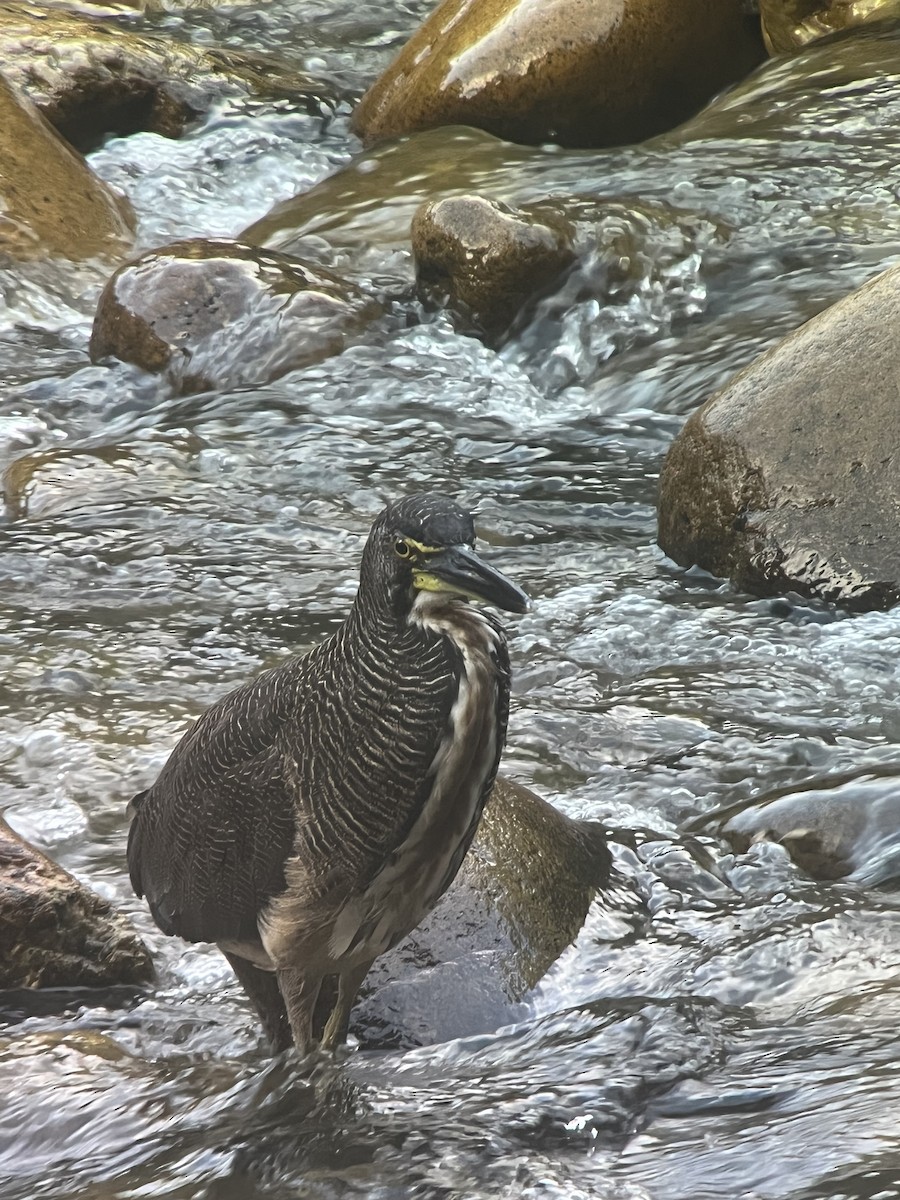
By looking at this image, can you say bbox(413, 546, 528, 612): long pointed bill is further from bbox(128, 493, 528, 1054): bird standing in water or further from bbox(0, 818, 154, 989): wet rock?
bbox(0, 818, 154, 989): wet rock

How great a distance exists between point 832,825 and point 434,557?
1734 mm

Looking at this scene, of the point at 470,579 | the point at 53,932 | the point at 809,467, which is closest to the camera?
the point at 470,579

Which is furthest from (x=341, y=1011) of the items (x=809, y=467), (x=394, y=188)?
(x=394, y=188)

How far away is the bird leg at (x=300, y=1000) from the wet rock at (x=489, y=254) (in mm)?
5404

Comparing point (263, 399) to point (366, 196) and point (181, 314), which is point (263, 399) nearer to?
point (181, 314)

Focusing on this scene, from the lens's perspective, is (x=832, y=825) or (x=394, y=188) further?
(x=394, y=188)

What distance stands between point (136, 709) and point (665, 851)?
A: 199 centimetres

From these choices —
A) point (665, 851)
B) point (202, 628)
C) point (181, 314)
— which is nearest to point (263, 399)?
point (181, 314)

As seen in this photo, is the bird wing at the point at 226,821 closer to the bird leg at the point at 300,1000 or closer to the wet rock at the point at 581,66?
the bird leg at the point at 300,1000

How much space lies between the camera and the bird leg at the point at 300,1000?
3510 mm

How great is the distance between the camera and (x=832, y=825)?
4.19 m

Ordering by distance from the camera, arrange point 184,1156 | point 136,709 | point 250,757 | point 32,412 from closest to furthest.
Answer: point 184,1156
point 250,757
point 136,709
point 32,412

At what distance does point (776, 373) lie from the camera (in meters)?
6.00

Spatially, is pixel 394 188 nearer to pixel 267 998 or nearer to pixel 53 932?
pixel 53 932
